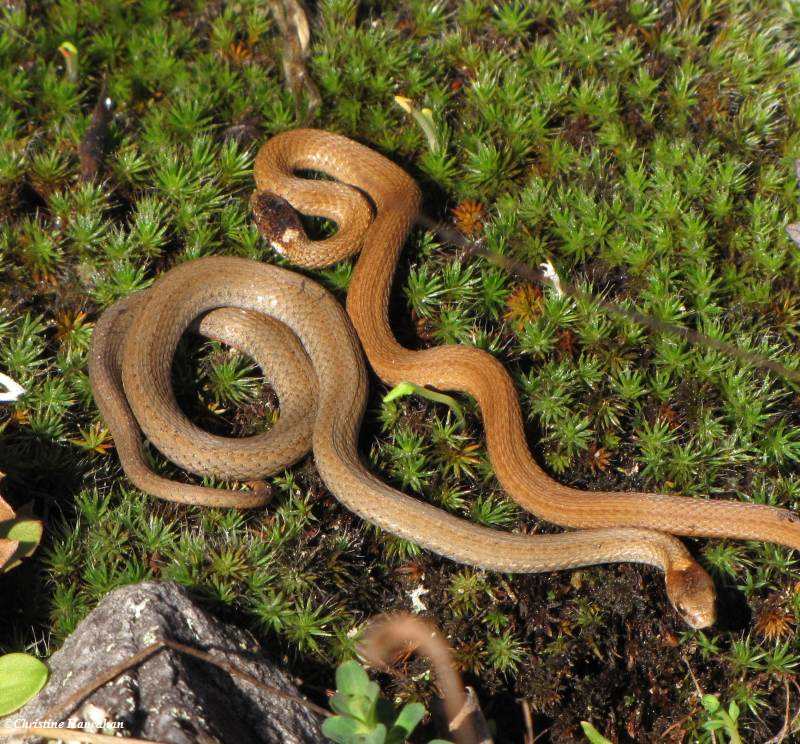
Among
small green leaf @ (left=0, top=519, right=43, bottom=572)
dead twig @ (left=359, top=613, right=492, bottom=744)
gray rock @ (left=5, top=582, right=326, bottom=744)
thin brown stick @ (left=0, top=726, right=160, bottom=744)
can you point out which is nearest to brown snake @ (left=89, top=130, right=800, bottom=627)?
dead twig @ (left=359, top=613, right=492, bottom=744)

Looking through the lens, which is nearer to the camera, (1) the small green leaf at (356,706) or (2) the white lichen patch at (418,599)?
(1) the small green leaf at (356,706)

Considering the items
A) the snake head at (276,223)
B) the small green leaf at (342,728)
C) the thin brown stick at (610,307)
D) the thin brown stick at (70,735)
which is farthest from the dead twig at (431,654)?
the snake head at (276,223)

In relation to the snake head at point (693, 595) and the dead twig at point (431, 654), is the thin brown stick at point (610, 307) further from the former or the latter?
the dead twig at point (431, 654)

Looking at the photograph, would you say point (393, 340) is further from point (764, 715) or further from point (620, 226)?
point (764, 715)

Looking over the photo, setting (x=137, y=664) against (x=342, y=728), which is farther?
(x=137, y=664)

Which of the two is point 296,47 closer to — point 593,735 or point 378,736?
point 378,736

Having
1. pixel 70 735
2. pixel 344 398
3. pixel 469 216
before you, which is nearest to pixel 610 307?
pixel 469 216

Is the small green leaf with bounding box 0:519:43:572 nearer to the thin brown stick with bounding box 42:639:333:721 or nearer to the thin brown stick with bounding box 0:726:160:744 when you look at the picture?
the thin brown stick with bounding box 42:639:333:721
